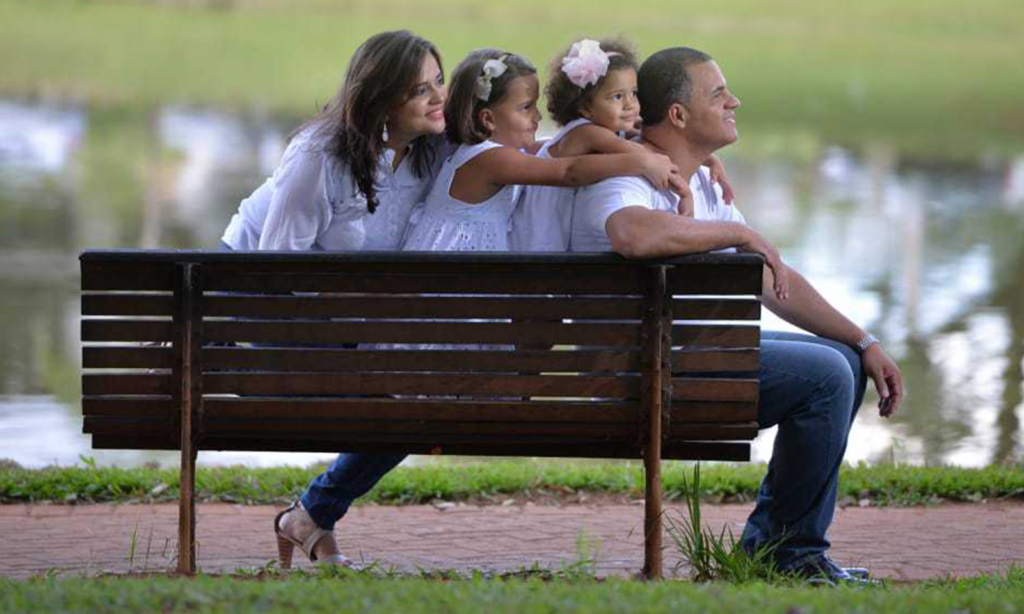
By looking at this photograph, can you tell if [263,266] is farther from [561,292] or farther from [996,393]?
[996,393]

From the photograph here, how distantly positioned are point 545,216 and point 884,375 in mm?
1050

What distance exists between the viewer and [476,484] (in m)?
6.56

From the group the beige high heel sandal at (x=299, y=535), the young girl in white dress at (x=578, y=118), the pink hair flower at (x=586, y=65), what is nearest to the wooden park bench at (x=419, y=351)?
the young girl in white dress at (x=578, y=118)

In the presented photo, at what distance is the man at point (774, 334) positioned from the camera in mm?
5004

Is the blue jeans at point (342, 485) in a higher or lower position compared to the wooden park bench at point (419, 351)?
lower

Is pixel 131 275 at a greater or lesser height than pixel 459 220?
lesser

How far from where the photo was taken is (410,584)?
15.0 ft

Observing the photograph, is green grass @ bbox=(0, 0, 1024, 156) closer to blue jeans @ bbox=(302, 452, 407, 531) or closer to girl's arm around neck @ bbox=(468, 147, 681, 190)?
blue jeans @ bbox=(302, 452, 407, 531)

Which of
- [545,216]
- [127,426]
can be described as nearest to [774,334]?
[545,216]

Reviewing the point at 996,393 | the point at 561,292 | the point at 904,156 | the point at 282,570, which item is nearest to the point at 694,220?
the point at 561,292

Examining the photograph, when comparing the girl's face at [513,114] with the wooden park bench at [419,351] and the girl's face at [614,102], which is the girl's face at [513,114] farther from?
the wooden park bench at [419,351]

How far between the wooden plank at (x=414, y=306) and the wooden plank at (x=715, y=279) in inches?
4.8

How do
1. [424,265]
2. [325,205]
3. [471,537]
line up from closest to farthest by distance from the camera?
[424,265] → [325,205] → [471,537]

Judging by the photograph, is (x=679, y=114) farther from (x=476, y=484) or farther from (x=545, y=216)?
(x=476, y=484)
